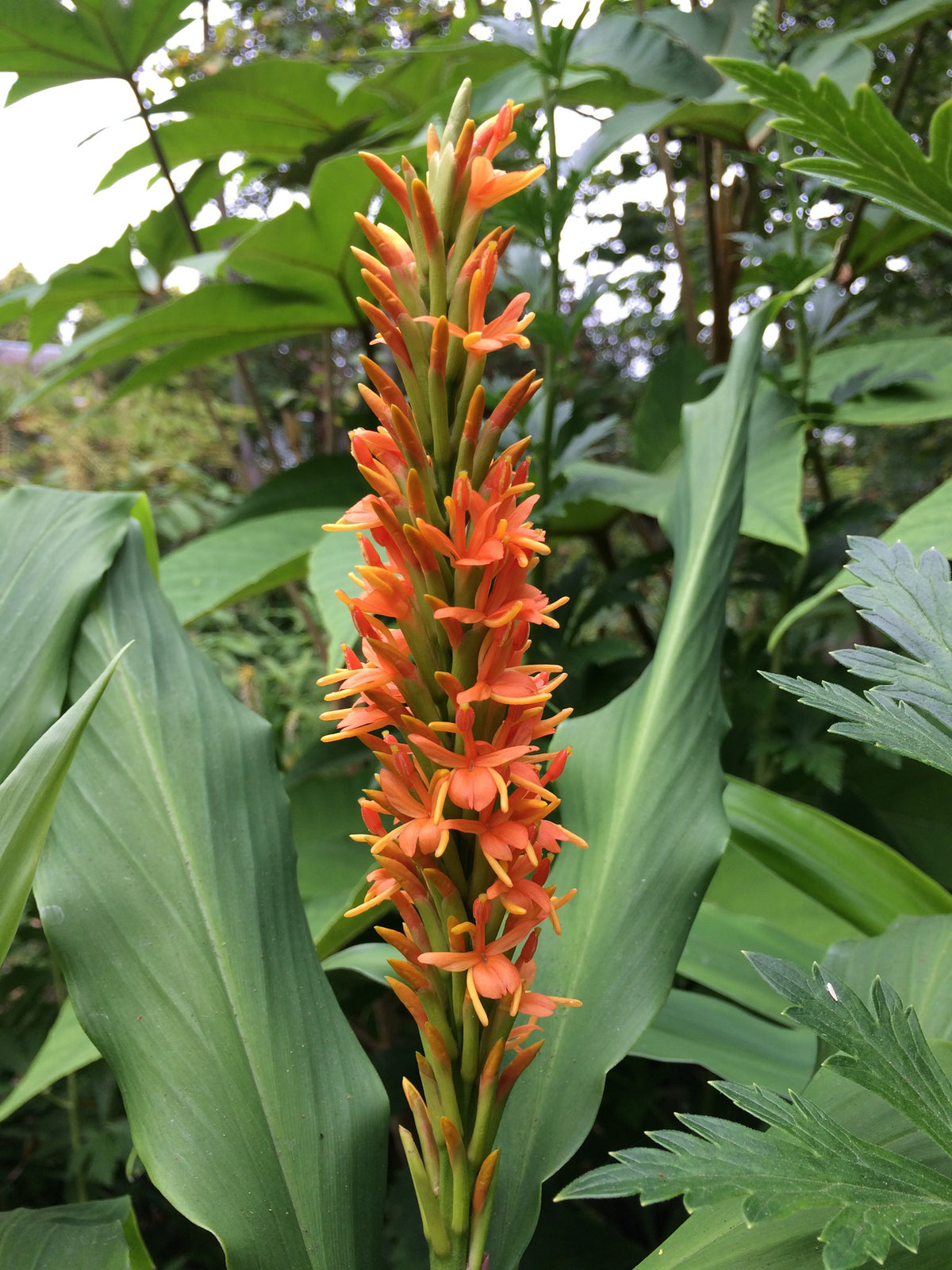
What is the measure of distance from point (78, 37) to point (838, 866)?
4.89 feet

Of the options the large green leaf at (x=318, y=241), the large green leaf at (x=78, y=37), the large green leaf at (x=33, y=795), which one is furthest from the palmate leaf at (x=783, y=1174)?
the large green leaf at (x=78, y=37)

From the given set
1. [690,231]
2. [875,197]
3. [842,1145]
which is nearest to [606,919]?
[842,1145]

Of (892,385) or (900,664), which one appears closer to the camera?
(900,664)

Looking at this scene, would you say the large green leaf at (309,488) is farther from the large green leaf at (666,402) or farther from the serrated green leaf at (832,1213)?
the serrated green leaf at (832,1213)

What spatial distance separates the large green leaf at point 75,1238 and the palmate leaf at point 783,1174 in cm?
29

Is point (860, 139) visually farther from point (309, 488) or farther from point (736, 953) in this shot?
point (309, 488)

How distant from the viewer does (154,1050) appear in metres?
0.48

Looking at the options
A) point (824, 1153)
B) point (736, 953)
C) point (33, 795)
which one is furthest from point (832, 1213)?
point (33, 795)

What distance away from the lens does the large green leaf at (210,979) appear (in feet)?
1.47

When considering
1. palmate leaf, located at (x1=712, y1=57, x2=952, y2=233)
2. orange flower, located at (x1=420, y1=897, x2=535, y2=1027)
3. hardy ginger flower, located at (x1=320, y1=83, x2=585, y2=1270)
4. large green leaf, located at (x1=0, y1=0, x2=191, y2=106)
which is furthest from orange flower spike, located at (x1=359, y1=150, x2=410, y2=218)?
large green leaf, located at (x1=0, y1=0, x2=191, y2=106)

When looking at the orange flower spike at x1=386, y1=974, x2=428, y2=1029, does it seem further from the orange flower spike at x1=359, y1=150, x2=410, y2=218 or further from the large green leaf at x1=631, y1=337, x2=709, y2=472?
the large green leaf at x1=631, y1=337, x2=709, y2=472

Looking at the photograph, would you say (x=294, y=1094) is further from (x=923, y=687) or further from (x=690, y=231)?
(x=690, y=231)

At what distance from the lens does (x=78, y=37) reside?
125cm

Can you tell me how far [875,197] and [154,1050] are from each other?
2.11 ft
